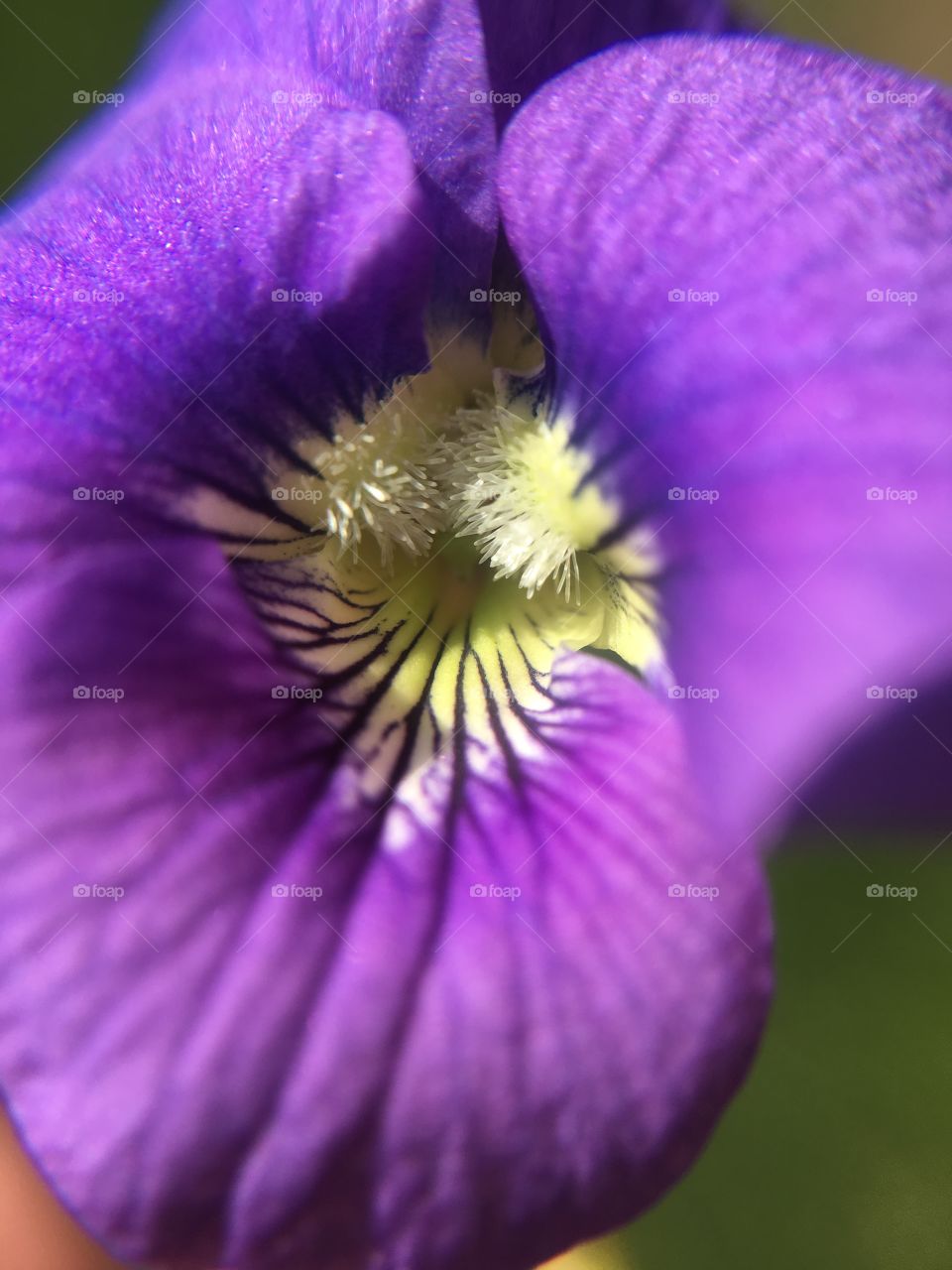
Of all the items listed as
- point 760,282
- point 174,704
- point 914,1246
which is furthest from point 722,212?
point 914,1246

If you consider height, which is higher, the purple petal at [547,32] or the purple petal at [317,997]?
the purple petal at [547,32]

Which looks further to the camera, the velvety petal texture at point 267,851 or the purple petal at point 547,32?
the purple petal at point 547,32

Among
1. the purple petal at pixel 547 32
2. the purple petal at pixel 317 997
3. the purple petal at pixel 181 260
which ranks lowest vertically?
the purple petal at pixel 317 997

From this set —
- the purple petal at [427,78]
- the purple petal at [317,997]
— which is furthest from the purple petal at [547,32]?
the purple petal at [317,997]

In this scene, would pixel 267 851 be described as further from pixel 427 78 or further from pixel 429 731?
pixel 427 78

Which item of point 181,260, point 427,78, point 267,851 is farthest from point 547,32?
point 267,851

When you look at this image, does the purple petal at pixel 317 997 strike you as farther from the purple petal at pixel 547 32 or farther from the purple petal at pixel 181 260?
the purple petal at pixel 547 32

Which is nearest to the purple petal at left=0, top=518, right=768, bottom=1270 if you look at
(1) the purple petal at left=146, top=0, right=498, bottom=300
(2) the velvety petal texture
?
(2) the velvety petal texture
